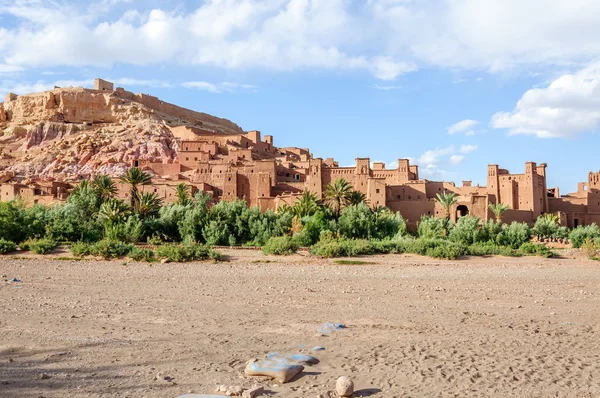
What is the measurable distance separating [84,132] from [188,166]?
16.4m

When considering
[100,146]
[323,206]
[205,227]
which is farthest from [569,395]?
[100,146]

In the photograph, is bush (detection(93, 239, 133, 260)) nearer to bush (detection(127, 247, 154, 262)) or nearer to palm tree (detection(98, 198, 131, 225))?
bush (detection(127, 247, 154, 262))

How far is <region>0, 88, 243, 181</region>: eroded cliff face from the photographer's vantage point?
45.2 meters

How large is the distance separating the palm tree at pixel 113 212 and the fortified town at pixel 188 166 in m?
7.90

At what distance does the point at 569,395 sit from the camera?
548 cm

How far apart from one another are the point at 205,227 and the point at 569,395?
21.9 meters

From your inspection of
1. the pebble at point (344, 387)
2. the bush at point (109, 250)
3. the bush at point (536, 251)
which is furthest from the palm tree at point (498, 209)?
the pebble at point (344, 387)

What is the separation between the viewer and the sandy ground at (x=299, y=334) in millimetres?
5668

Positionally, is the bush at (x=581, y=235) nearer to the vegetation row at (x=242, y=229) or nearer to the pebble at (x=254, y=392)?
the vegetation row at (x=242, y=229)

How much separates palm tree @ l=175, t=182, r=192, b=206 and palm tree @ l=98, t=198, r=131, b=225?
3.93 m

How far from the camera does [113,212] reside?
85.7ft

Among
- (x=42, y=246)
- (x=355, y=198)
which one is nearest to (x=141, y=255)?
(x=42, y=246)

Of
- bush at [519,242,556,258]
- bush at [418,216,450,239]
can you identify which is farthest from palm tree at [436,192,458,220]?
bush at [519,242,556,258]

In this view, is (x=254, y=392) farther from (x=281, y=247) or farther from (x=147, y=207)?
(x=147, y=207)
